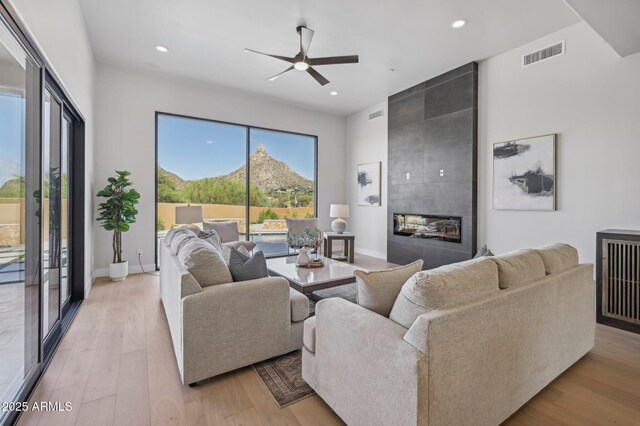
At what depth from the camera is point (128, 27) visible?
3609 mm

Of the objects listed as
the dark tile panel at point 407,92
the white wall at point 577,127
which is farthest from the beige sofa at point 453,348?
the dark tile panel at point 407,92

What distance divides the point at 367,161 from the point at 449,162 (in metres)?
2.14

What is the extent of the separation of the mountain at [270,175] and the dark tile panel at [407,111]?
2324mm

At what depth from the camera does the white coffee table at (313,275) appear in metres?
2.90

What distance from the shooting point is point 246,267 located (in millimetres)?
2229

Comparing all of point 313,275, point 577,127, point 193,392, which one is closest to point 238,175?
point 313,275

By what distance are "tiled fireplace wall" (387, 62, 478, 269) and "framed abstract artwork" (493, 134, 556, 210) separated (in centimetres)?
35

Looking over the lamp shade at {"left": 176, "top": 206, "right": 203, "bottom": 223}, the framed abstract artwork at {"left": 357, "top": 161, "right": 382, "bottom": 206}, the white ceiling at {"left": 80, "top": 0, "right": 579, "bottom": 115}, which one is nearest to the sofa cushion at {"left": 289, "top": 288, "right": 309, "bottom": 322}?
the white ceiling at {"left": 80, "top": 0, "right": 579, "bottom": 115}

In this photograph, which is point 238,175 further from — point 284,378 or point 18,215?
point 284,378

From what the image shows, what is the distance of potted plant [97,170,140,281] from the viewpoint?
4.25m

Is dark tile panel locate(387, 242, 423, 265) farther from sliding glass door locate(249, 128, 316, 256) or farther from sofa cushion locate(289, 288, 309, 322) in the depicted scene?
sofa cushion locate(289, 288, 309, 322)

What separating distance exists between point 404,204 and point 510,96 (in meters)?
2.33

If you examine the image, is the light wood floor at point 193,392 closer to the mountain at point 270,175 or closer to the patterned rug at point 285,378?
the patterned rug at point 285,378

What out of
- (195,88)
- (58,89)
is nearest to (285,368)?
(58,89)
